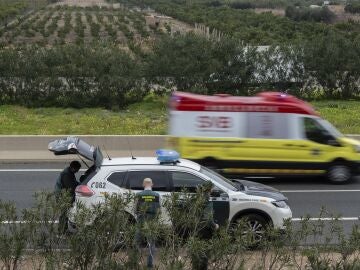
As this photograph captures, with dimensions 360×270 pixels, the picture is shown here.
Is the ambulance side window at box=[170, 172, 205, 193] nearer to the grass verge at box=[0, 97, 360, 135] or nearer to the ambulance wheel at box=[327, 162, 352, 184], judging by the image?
the ambulance wheel at box=[327, 162, 352, 184]

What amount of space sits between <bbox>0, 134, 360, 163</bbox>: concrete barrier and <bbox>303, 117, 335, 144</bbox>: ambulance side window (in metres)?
4.99

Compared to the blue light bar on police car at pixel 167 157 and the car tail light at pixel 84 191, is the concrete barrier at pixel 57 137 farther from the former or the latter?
the car tail light at pixel 84 191

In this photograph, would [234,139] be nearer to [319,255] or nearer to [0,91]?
[319,255]

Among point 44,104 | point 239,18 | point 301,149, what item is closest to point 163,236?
point 301,149

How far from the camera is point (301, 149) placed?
52.5ft

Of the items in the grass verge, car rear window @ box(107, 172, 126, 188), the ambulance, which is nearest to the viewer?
car rear window @ box(107, 172, 126, 188)

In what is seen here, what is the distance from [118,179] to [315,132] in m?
6.43

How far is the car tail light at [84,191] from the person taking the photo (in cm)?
1116

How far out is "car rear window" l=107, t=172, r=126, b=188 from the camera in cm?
1135

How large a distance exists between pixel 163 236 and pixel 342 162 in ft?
32.0

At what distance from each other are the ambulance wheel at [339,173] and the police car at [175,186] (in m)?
5.05

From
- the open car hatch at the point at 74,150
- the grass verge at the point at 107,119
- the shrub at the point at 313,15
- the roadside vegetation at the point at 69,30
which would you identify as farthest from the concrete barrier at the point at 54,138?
the shrub at the point at 313,15

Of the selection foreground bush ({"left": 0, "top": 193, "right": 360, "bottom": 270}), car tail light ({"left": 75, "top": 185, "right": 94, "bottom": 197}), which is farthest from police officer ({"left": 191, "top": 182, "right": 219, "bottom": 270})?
car tail light ({"left": 75, "top": 185, "right": 94, "bottom": 197})

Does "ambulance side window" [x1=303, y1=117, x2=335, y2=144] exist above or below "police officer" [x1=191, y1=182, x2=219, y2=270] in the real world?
below
